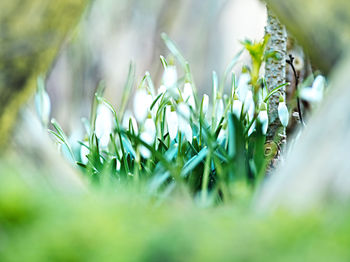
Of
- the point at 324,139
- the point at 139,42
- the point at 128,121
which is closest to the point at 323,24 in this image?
the point at 324,139

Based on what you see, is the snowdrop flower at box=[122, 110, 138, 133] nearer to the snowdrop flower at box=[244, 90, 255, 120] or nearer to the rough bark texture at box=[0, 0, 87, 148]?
the snowdrop flower at box=[244, 90, 255, 120]

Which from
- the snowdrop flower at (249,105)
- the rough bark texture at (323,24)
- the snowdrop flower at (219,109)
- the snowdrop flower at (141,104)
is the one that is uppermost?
the rough bark texture at (323,24)

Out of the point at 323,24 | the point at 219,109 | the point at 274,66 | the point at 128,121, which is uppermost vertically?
the point at 323,24

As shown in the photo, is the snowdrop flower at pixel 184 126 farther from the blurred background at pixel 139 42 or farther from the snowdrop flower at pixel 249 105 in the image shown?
the blurred background at pixel 139 42

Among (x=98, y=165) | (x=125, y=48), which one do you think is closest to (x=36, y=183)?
(x=98, y=165)

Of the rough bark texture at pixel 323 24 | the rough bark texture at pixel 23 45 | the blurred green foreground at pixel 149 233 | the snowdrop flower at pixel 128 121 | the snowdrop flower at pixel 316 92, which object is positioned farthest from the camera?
the snowdrop flower at pixel 128 121

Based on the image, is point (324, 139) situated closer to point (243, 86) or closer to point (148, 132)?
point (148, 132)

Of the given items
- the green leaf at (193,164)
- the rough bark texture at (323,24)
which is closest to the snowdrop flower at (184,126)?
the green leaf at (193,164)
